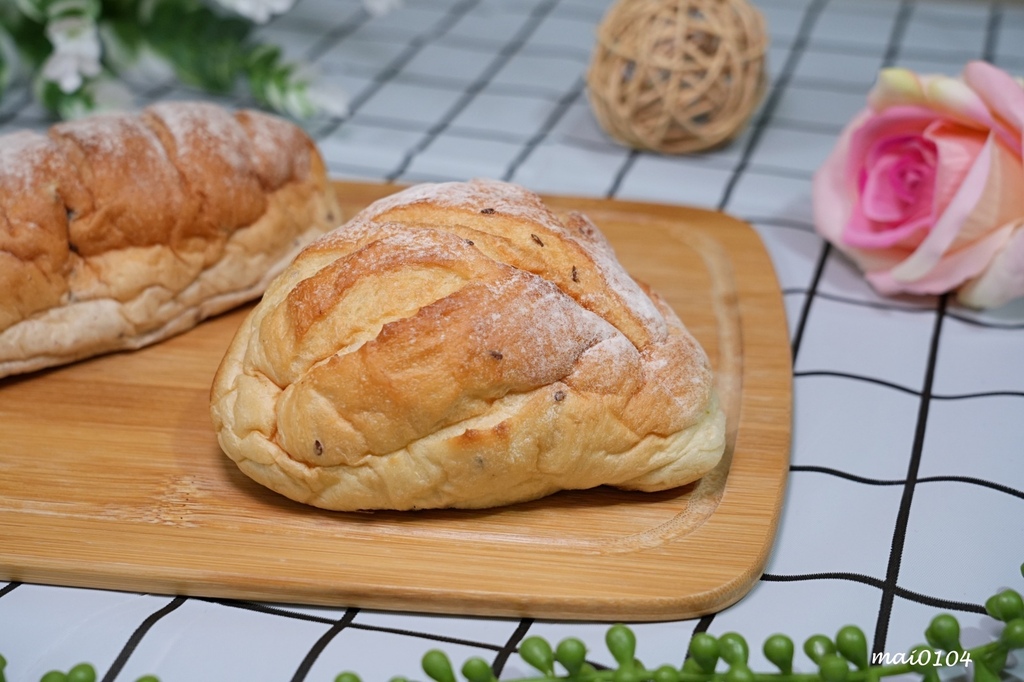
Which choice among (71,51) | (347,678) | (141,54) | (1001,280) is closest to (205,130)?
(71,51)

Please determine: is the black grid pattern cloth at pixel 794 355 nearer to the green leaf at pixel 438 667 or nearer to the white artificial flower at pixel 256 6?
the green leaf at pixel 438 667

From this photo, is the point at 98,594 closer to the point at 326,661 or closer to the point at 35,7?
the point at 326,661

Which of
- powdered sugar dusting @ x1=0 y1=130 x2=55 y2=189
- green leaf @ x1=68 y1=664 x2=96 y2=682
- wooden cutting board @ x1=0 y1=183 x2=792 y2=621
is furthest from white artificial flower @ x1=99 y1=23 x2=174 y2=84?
green leaf @ x1=68 y1=664 x2=96 y2=682

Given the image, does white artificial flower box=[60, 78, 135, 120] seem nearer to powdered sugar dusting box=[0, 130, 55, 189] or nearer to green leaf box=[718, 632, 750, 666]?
powdered sugar dusting box=[0, 130, 55, 189]

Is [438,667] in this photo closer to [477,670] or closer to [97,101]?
[477,670]

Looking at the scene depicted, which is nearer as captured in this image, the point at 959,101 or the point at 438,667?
the point at 438,667

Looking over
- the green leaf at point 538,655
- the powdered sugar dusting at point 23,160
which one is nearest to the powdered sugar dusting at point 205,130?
the powdered sugar dusting at point 23,160
